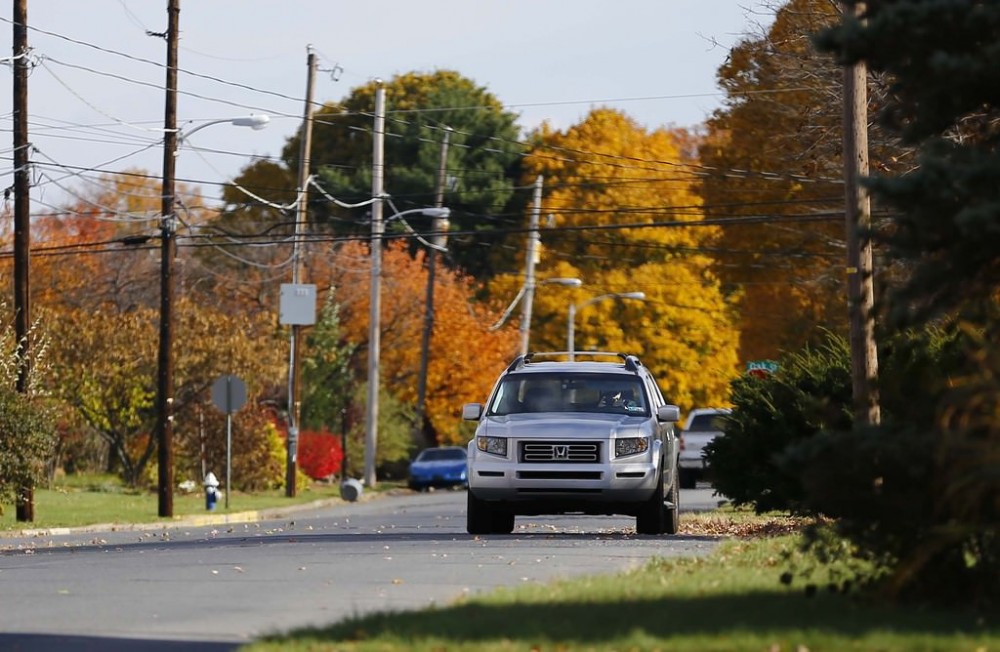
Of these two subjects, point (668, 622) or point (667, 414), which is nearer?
point (668, 622)

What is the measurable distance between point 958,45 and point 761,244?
3309 cm

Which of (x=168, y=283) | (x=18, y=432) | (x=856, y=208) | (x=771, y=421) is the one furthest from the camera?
(x=168, y=283)

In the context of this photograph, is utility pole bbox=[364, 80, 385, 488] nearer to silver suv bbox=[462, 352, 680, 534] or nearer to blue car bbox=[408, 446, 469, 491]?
blue car bbox=[408, 446, 469, 491]

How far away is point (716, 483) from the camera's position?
24000 millimetres

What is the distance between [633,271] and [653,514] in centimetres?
4850

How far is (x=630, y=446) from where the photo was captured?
70.5 feet

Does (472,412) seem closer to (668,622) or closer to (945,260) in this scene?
(945,260)

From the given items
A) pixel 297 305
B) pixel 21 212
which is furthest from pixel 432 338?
pixel 21 212

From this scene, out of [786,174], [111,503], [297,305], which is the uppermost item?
[786,174]

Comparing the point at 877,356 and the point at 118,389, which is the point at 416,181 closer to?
the point at 118,389

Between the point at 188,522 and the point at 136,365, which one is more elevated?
the point at 136,365

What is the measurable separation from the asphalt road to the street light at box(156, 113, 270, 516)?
8897 mm

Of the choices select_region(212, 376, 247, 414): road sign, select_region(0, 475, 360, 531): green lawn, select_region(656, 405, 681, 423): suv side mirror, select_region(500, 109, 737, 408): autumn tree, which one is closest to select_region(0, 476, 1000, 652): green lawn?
select_region(656, 405, 681, 423): suv side mirror

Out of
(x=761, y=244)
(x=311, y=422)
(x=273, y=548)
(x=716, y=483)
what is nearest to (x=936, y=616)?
(x=273, y=548)
